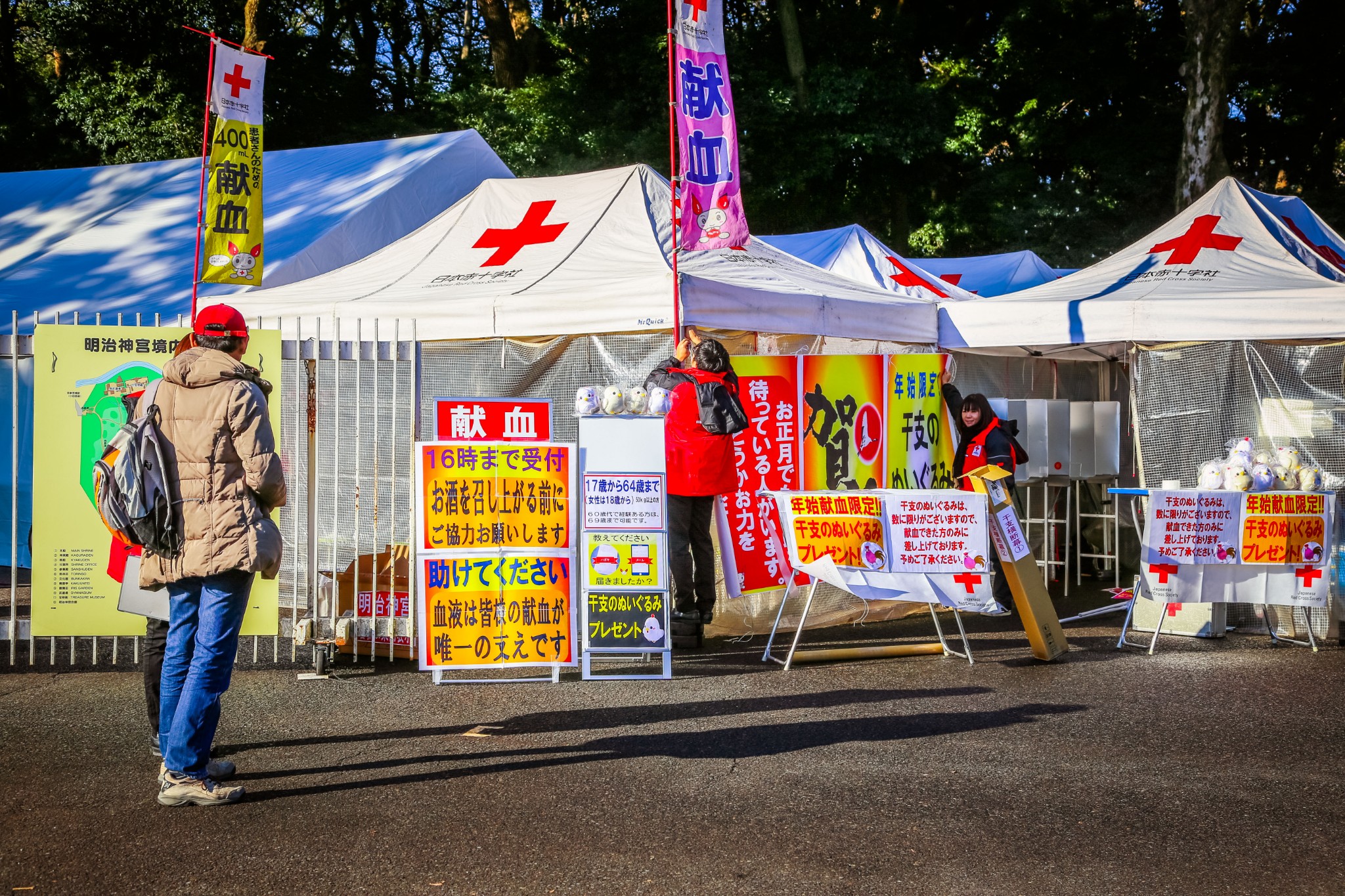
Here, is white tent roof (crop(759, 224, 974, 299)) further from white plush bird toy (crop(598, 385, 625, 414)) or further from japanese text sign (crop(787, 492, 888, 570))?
white plush bird toy (crop(598, 385, 625, 414))

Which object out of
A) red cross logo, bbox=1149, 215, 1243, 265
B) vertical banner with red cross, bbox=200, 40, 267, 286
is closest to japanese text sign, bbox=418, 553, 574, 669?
vertical banner with red cross, bbox=200, 40, 267, 286

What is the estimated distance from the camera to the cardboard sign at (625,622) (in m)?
6.46

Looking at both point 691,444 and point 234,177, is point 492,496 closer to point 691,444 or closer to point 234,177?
point 691,444

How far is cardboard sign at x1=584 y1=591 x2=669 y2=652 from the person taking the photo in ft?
21.2

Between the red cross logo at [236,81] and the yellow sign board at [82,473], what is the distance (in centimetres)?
232

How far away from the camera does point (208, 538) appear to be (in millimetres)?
4223

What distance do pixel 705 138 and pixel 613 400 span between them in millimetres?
1978

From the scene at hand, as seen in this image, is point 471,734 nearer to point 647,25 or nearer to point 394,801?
point 394,801

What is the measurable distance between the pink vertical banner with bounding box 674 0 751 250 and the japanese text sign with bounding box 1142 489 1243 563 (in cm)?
312

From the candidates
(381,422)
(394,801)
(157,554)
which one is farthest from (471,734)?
(381,422)

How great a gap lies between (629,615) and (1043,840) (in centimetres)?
294

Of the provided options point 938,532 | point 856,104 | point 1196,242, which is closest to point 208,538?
point 938,532

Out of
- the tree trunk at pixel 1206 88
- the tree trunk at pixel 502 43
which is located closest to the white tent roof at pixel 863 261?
the tree trunk at pixel 1206 88

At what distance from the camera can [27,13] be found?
23344 mm
